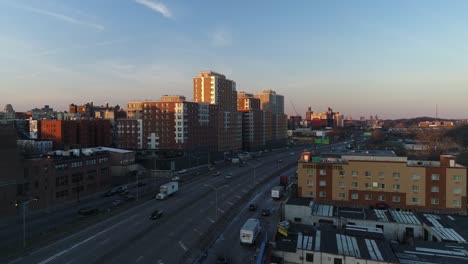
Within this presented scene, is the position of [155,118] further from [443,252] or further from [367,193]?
[443,252]

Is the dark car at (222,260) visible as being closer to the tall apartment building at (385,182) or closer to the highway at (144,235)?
the highway at (144,235)

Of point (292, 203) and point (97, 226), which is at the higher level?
point (292, 203)

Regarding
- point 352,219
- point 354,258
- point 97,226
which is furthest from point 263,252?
point 97,226

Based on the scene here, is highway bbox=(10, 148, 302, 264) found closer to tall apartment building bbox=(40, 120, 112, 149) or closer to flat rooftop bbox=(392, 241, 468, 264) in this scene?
flat rooftop bbox=(392, 241, 468, 264)

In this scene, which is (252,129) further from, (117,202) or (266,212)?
(266,212)

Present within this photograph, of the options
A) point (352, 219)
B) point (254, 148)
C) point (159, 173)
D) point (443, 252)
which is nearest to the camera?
point (443, 252)

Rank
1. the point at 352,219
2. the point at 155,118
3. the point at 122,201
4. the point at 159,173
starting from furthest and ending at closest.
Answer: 1. the point at 155,118
2. the point at 159,173
3. the point at 122,201
4. the point at 352,219

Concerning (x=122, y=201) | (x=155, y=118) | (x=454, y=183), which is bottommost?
(x=122, y=201)


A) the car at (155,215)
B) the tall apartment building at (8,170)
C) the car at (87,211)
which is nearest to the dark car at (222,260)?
the car at (155,215)
